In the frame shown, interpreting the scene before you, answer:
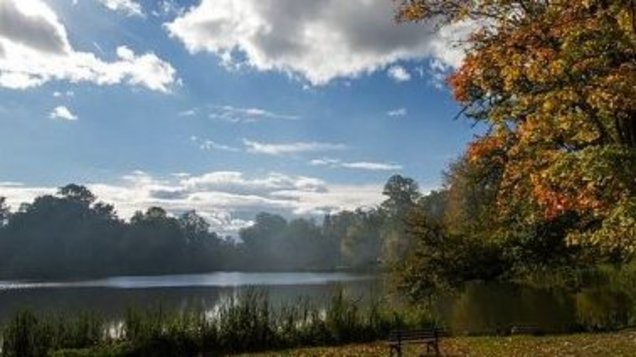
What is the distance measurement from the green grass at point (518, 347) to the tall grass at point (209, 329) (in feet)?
4.79

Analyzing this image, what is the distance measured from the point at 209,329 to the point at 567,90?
42.1 ft

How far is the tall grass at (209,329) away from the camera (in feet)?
68.8

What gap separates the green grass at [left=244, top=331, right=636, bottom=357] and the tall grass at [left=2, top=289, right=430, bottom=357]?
4.79 feet

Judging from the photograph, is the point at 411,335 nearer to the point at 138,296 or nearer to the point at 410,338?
the point at 410,338

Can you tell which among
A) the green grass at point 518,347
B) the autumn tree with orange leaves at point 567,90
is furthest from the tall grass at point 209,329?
the autumn tree with orange leaves at point 567,90

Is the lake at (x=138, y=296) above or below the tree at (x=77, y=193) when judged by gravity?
below

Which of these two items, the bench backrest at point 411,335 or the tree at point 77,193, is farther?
the tree at point 77,193

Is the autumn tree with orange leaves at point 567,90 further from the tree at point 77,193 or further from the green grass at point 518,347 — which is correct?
the tree at point 77,193

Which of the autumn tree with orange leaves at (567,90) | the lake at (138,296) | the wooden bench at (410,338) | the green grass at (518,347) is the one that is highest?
the autumn tree with orange leaves at (567,90)

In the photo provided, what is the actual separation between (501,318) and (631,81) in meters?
19.9

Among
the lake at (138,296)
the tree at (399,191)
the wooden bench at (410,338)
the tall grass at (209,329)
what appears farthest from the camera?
the tree at (399,191)

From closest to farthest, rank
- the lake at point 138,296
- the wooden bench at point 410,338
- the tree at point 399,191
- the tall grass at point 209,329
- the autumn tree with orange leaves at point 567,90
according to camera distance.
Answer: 1. the autumn tree with orange leaves at point 567,90
2. the wooden bench at point 410,338
3. the tall grass at point 209,329
4. the lake at point 138,296
5. the tree at point 399,191

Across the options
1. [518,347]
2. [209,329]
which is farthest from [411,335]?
[209,329]

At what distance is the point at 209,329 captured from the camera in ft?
73.8
